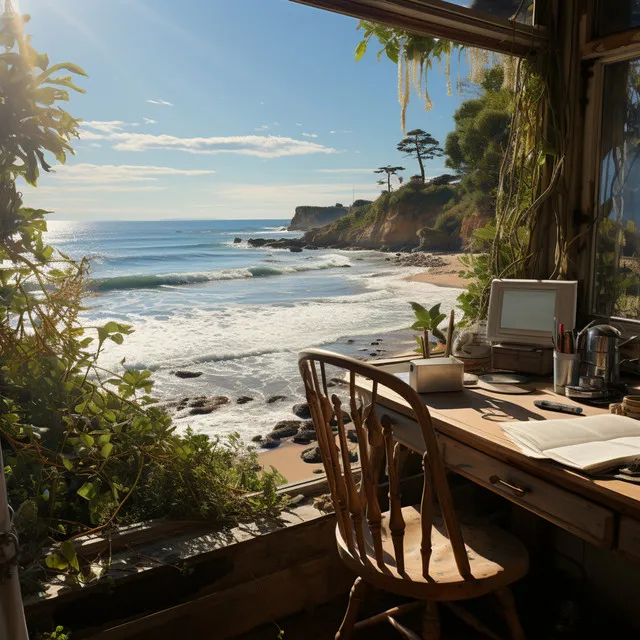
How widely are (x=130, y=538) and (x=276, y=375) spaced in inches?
173

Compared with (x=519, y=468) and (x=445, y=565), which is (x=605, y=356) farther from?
(x=445, y=565)

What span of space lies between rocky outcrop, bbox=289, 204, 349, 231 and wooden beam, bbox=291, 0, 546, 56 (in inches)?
1020

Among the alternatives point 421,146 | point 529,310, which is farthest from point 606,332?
point 421,146

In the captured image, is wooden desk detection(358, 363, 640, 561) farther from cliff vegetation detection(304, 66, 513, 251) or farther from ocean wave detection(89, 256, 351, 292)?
cliff vegetation detection(304, 66, 513, 251)

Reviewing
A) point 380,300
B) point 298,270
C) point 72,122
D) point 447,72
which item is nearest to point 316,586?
point 72,122

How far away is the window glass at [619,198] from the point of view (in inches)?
73.6

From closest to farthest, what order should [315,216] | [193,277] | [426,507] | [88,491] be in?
[426,507] < [88,491] < [193,277] < [315,216]

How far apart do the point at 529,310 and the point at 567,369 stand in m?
0.33

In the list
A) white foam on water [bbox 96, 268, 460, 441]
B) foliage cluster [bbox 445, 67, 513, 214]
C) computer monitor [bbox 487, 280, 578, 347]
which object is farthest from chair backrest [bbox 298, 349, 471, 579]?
foliage cluster [bbox 445, 67, 513, 214]

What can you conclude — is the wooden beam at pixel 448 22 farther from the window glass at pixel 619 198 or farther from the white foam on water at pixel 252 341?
the white foam on water at pixel 252 341

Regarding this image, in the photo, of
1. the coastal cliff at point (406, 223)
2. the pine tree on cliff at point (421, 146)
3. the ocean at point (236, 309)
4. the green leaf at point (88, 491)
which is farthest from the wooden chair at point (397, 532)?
the pine tree on cliff at point (421, 146)

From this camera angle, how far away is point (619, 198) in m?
1.92

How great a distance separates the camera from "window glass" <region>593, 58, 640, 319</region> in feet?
6.13

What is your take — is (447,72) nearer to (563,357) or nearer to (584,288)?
(584,288)
